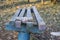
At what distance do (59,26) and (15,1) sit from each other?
243 inches

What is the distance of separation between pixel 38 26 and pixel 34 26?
0.47 ft

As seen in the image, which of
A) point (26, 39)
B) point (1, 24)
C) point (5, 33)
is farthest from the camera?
point (1, 24)

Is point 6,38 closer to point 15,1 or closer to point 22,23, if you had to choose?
point 22,23

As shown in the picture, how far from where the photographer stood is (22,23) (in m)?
3.09

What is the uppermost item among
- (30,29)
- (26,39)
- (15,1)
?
(30,29)

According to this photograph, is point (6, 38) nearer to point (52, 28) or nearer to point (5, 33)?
point (5, 33)

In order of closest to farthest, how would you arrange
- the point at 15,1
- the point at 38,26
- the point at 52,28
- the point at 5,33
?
1. the point at 38,26
2. the point at 5,33
3. the point at 52,28
4. the point at 15,1

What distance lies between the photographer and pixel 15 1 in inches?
465

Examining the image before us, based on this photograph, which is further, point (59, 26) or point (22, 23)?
point (59, 26)

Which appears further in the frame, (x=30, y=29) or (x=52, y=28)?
(x=52, y=28)

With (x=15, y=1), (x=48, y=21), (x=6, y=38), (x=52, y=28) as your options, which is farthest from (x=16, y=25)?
(x=15, y=1)

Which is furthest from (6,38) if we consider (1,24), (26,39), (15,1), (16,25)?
(15,1)

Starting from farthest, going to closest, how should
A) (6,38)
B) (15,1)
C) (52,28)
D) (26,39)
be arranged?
(15,1) → (52,28) → (6,38) → (26,39)

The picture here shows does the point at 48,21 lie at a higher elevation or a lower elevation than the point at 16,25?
lower
